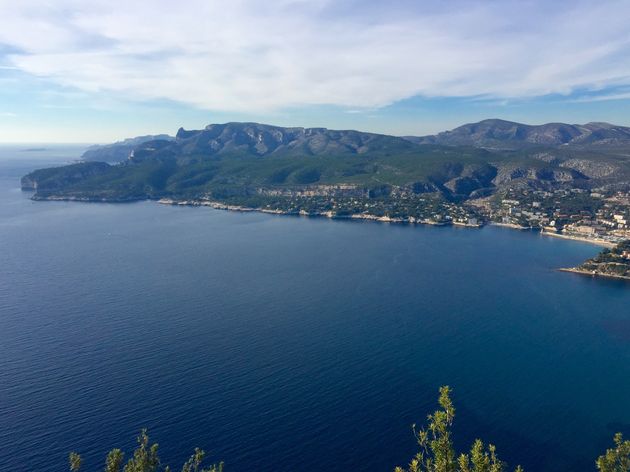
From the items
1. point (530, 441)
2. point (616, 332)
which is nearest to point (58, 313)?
point (530, 441)

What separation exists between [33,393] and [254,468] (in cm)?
1908

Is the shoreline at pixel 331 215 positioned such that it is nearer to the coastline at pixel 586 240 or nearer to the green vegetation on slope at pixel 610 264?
the coastline at pixel 586 240

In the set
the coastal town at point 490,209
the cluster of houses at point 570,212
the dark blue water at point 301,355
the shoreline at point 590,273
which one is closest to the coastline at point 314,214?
the coastal town at point 490,209

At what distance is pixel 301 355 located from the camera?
4297 cm

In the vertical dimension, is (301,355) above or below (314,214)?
below

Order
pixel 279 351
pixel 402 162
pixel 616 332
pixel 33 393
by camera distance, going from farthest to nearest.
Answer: pixel 402 162, pixel 616 332, pixel 279 351, pixel 33 393

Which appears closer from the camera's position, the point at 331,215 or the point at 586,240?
the point at 586,240

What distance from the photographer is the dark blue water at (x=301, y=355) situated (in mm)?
31656

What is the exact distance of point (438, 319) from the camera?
176 ft

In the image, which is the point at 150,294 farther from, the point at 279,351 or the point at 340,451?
the point at 340,451

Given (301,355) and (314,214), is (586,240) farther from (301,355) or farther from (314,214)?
(301,355)

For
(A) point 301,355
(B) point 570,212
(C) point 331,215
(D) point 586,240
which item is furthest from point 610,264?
(C) point 331,215

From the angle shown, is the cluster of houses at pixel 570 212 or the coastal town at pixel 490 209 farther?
the coastal town at pixel 490 209

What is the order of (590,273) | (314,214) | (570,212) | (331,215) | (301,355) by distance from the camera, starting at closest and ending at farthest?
(301,355)
(590,273)
(570,212)
(331,215)
(314,214)
